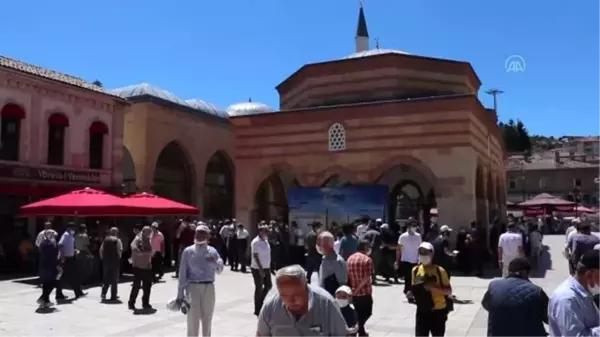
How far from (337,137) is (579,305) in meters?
15.8

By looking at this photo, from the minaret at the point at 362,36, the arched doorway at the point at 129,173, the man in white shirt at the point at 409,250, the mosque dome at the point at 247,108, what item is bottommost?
the man in white shirt at the point at 409,250

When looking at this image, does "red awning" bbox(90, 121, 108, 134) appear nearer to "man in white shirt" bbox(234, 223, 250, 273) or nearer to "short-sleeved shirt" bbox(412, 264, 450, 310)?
"man in white shirt" bbox(234, 223, 250, 273)

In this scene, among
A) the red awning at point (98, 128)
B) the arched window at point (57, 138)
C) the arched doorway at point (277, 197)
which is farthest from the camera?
the arched doorway at point (277, 197)

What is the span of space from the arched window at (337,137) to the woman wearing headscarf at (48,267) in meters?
10.2

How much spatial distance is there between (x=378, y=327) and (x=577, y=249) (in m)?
3.88

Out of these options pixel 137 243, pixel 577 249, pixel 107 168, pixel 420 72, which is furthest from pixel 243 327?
pixel 107 168

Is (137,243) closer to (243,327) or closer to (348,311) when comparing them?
(243,327)

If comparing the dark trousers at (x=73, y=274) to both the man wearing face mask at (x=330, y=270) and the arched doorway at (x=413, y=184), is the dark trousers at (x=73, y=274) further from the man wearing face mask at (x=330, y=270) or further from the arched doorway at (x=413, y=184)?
the arched doorway at (x=413, y=184)

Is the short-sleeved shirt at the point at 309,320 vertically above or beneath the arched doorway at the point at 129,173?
beneath

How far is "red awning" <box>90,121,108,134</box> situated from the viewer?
22.0 meters

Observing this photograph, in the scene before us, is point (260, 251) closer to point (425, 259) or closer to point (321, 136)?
point (425, 259)

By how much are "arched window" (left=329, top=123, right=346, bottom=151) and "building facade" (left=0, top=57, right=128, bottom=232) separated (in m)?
9.16

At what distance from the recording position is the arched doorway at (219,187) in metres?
31.9

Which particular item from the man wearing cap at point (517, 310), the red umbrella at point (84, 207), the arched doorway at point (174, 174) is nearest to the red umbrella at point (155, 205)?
the red umbrella at point (84, 207)
